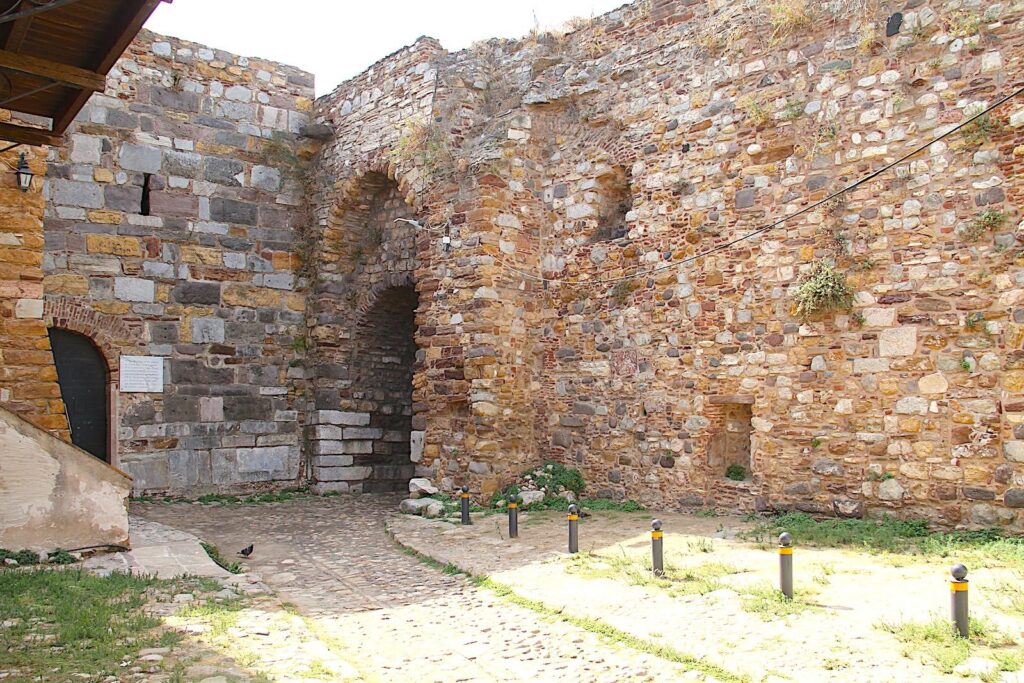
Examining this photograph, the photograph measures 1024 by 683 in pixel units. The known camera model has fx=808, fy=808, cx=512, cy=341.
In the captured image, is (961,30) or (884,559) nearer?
(884,559)

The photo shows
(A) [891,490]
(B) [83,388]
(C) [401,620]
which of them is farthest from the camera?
(B) [83,388]

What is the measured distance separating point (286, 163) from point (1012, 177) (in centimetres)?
1018

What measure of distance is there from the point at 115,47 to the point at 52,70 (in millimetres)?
515

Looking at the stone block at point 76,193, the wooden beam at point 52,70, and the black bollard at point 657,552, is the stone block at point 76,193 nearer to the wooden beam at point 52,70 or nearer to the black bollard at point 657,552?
the wooden beam at point 52,70

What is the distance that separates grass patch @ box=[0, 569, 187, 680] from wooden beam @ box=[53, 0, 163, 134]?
398cm

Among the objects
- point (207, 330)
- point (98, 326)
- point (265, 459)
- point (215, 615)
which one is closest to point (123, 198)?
point (98, 326)

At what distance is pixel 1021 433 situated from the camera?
7098 millimetres

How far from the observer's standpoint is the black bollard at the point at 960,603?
468 centimetres

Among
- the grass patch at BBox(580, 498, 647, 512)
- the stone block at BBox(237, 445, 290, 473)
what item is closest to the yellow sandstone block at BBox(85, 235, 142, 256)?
the stone block at BBox(237, 445, 290, 473)

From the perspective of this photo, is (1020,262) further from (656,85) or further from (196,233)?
(196,233)

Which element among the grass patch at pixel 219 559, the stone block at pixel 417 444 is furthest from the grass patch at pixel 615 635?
the stone block at pixel 417 444

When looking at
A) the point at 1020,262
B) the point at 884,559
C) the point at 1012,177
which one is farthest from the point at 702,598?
the point at 1012,177

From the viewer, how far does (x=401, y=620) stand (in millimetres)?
6246

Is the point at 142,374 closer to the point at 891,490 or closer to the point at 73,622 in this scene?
the point at 73,622
